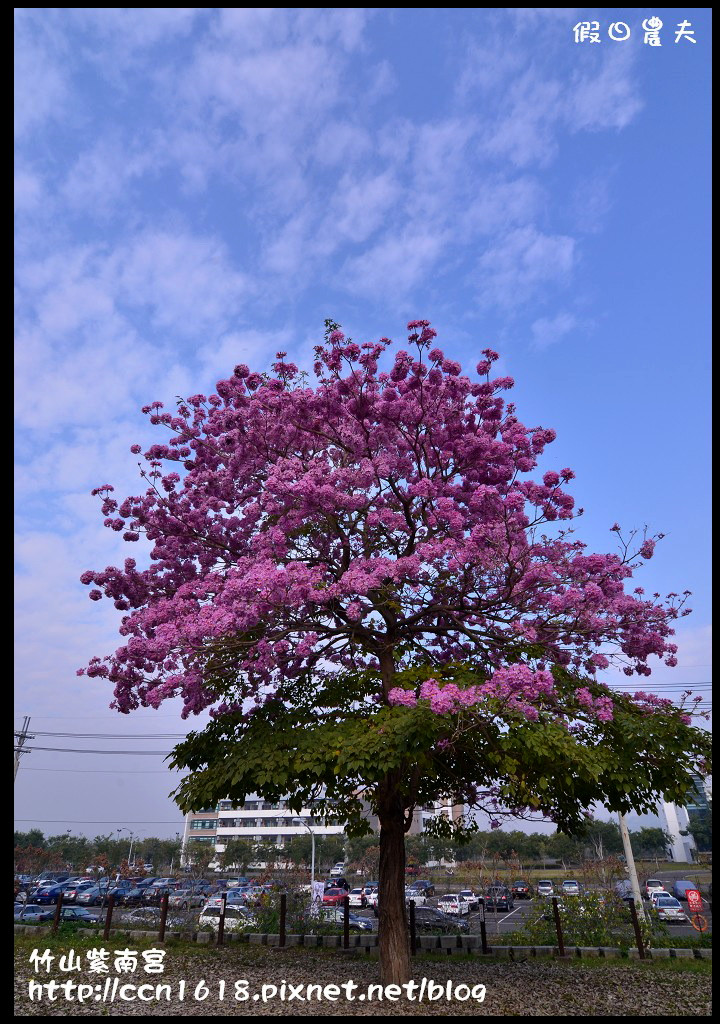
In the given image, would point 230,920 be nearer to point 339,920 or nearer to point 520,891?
point 339,920

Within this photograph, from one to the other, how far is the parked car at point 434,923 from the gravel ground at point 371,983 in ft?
25.0

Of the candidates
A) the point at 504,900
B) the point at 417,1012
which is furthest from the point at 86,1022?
the point at 504,900

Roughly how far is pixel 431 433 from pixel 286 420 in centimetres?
265

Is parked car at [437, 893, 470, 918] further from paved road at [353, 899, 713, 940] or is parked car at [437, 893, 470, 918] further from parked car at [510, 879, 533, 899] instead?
parked car at [510, 879, 533, 899]

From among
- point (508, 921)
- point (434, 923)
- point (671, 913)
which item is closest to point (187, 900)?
point (434, 923)

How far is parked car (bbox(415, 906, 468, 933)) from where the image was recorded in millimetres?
20927

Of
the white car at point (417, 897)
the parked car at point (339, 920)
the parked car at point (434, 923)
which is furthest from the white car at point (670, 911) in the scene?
the parked car at point (339, 920)

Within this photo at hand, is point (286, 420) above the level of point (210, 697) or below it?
above

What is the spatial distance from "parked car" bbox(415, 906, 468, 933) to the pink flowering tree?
37.5ft

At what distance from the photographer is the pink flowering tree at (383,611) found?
945 cm

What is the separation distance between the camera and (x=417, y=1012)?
883 centimetres

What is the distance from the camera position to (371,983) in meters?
10.4

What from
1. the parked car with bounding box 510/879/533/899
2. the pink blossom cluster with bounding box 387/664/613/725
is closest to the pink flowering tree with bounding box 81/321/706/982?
the pink blossom cluster with bounding box 387/664/613/725
